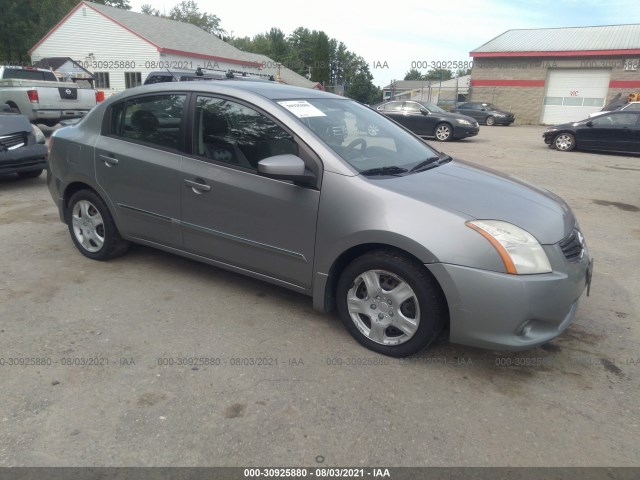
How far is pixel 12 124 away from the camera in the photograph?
24.3 feet

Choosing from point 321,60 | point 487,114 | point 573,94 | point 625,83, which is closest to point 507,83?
point 573,94

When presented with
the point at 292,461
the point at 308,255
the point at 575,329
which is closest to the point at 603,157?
the point at 575,329

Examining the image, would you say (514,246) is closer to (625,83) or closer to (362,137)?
(362,137)

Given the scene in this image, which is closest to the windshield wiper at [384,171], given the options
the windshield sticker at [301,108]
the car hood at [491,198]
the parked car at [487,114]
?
the car hood at [491,198]

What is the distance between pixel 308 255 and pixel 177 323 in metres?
1.08

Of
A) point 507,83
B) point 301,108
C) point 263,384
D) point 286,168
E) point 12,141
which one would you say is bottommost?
point 263,384

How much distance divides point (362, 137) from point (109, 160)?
2.16 metres

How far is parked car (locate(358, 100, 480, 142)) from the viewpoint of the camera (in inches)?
658

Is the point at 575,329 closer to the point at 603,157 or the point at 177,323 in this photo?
the point at 177,323

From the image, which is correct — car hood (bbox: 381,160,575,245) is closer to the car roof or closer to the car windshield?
the car windshield

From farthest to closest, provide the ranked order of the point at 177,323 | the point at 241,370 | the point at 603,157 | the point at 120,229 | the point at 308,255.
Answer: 1. the point at 603,157
2. the point at 120,229
3. the point at 177,323
4. the point at 308,255
5. the point at 241,370

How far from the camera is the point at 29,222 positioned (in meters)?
5.81

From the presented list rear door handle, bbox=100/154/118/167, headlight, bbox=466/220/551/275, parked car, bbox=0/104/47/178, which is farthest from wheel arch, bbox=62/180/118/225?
parked car, bbox=0/104/47/178

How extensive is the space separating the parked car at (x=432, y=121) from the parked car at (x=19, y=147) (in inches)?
433
